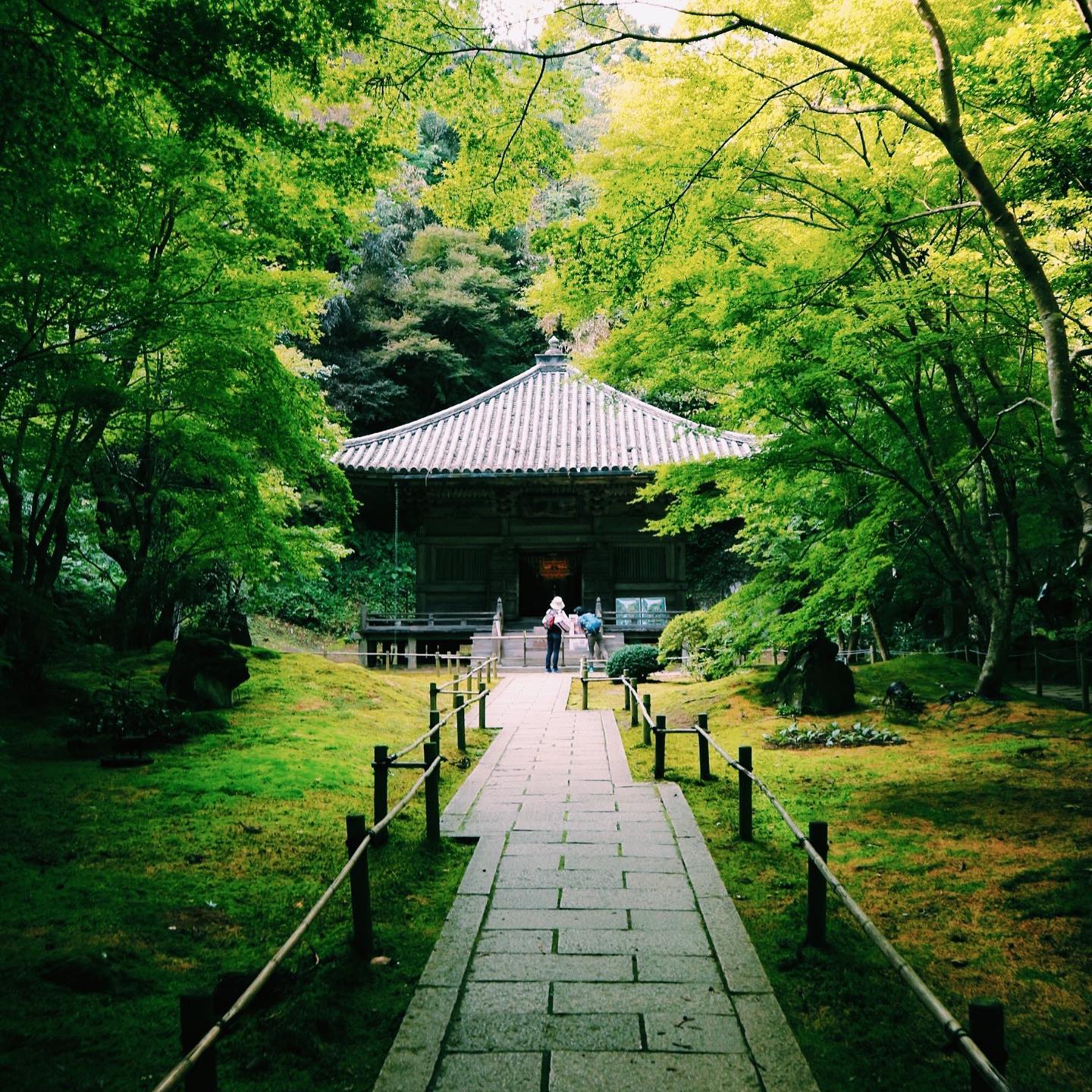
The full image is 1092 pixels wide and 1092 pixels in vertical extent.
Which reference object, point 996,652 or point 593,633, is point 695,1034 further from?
point 593,633

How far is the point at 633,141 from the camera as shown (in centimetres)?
750

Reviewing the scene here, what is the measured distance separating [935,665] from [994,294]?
673cm

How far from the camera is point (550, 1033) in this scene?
310 centimetres

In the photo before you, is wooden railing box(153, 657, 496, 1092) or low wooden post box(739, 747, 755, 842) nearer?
wooden railing box(153, 657, 496, 1092)

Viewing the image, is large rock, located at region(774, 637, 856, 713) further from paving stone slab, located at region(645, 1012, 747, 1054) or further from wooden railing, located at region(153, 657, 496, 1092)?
paving stone slab, located at region(645, 1012, 747, 1054)

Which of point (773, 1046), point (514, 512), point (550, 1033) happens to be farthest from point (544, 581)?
point (773, 1046)

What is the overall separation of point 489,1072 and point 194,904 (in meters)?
2.40

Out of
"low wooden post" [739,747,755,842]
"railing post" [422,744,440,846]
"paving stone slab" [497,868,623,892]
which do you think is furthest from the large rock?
"railing post" [422,744,440,846]

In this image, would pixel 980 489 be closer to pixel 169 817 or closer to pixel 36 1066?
pixel 169 817

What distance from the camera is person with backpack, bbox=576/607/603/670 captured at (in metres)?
Answer: 18.2

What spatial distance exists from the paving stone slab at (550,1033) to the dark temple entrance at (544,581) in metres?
22.1

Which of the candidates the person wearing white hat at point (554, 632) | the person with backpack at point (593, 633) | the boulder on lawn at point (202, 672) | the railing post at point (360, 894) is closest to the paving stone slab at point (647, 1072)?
Answer: the railing post at point (360, 894)

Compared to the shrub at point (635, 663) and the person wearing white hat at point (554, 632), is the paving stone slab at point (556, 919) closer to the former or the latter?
the shrub at point (635, 663)

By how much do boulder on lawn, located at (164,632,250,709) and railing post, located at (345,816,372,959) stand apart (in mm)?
6280
